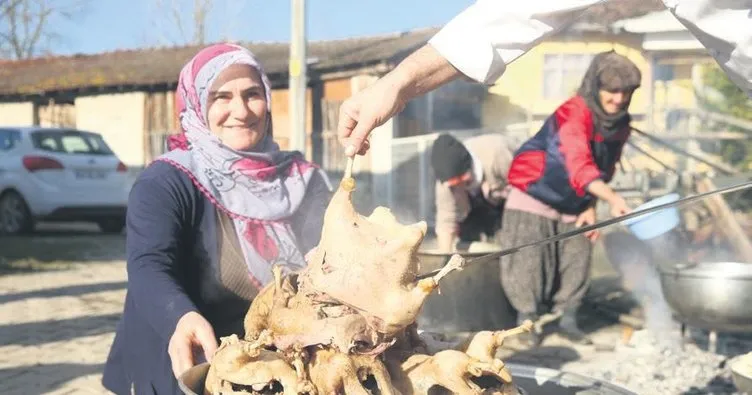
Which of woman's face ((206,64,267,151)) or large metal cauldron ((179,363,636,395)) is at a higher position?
woman's face ((206,64,267,151))

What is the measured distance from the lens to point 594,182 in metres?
5.51

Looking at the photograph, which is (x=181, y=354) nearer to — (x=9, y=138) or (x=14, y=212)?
(x=9, y=138)

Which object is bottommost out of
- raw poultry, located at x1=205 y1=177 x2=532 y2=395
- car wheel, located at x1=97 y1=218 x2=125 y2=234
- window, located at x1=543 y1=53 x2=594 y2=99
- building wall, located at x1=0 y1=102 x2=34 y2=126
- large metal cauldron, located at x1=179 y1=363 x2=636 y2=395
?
car wheel, located at x1=97 y1=218 x2=125 y2=234

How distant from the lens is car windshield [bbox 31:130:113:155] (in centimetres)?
1249

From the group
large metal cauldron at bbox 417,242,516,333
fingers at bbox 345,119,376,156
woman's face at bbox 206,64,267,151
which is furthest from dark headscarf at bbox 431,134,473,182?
fingers at bbox 345,119,376,156

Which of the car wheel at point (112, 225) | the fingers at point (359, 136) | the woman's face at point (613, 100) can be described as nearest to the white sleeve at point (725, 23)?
the fingers at point (359, 136)

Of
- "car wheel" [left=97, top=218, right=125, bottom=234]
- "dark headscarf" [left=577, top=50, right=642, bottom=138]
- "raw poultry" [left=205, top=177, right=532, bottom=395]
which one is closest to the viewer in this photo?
"raw poultry" [left=205, top=177, right=532, bottom=395]

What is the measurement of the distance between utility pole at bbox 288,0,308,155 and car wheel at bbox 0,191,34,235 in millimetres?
4283

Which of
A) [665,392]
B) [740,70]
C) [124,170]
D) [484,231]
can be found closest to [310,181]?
[740,70]

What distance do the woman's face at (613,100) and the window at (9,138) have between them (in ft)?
31.6

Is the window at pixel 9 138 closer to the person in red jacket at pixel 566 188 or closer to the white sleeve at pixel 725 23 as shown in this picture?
the person in red jacket at pixel 566 188

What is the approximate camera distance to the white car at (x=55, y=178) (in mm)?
12344

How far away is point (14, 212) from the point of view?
1270cm

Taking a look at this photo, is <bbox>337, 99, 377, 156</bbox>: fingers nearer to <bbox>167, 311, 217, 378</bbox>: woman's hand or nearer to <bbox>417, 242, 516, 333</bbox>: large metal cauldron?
<bbox>167, 311, 217, 378</bbox>: woman's hand
